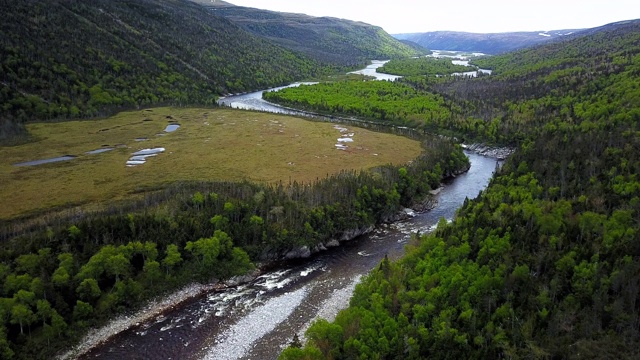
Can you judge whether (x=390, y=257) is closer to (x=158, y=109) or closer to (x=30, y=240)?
(x=30, y=240)

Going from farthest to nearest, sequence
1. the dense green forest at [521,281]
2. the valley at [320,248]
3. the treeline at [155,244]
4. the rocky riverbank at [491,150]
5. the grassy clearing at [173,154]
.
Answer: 1. the rocky riverbank at [491,150]
2. the grassy clearing at [173,154]
3. the treeline at [155,244]
4. the valley at [320,248]
5. the dense green forest at [521,281]

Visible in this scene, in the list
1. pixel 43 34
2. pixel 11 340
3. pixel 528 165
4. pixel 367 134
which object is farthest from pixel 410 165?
pixel 43 34

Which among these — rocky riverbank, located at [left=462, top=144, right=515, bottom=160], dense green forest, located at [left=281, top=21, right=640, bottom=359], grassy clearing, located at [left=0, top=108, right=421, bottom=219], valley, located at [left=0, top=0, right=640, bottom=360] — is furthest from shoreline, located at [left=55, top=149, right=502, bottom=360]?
rocky riverbank, located at [left=462, top=144, right=515, bottom=160]

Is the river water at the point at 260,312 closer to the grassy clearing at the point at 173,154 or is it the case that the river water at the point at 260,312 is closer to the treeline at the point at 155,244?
the treeline at the point at 155,244

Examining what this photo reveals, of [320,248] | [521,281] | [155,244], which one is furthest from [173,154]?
[521,281]

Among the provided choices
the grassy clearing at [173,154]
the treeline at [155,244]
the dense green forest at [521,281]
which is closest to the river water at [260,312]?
the treeline at [155,244]

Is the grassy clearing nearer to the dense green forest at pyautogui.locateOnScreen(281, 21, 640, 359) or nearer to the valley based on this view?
the valley
